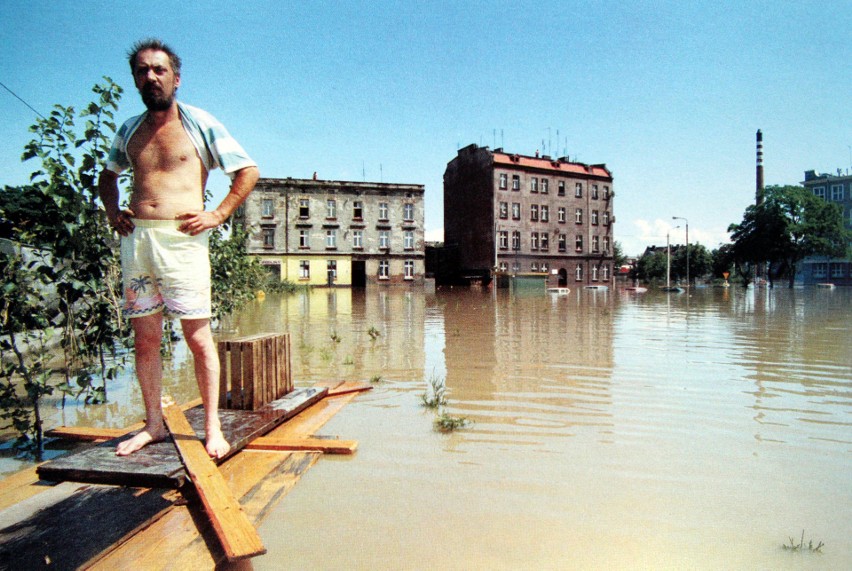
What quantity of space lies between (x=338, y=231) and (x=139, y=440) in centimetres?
4215

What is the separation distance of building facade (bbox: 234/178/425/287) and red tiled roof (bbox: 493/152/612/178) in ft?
29.3

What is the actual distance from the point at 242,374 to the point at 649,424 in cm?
331

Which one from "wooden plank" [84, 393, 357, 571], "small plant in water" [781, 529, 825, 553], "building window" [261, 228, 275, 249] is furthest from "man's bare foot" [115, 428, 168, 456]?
"building window" [261, 228, 275, 249]

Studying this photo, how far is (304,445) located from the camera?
11.6 feet

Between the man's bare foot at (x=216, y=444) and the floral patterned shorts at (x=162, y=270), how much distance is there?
69 centimetres

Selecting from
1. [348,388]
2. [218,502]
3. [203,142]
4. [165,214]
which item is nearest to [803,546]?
[218,502]

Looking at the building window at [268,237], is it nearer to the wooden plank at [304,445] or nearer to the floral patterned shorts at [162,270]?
the wooden plank at [304,445]

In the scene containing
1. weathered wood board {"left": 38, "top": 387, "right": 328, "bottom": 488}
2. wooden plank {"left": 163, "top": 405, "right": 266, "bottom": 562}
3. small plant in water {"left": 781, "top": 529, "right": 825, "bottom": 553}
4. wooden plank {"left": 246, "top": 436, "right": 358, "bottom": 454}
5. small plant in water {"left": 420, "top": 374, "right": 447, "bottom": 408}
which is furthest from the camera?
small plant in water {"left": 420, "top": 374, "right": 447, "bottom": 408}

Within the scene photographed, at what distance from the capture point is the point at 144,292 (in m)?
2.87

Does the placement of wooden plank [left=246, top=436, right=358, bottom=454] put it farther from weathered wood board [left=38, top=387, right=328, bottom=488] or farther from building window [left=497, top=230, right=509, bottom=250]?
building window [left=497, top=230, right=509, bottom=250]

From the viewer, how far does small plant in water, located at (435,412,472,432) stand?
4215mm

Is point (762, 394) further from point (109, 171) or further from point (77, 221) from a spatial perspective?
point (77, 221)

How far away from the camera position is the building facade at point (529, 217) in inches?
1911

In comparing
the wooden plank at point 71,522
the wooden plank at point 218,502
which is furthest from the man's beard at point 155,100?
the wooden plank at point 71,522
